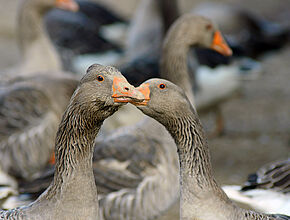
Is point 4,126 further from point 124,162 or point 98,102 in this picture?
point 98,102

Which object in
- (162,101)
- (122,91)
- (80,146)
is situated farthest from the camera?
(162,101)

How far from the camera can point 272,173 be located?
14.1 ft

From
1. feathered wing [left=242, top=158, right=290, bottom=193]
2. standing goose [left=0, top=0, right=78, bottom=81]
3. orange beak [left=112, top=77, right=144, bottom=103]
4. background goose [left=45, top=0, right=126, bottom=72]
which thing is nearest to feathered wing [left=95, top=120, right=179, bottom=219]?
feathered wing [left=242, top=158, right=290, bottom=193]

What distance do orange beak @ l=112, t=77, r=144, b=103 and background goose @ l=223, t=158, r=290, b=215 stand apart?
133cm

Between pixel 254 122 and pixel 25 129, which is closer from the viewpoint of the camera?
pixel 25 129

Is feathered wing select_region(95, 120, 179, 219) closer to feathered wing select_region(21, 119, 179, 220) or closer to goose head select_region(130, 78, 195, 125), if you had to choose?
feathered wing select_region(21, 119, 179, 220)

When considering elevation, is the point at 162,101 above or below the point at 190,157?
above

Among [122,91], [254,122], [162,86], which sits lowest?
[122,91]

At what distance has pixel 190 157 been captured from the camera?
12.5ft

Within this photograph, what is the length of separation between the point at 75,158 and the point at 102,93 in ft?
1.61

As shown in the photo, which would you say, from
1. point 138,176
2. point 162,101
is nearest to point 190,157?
point 162,101

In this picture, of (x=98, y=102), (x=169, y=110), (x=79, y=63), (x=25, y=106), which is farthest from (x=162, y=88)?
(x=79, y=63)

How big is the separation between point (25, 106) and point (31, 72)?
5.42ft

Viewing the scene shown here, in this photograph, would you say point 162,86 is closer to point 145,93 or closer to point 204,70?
point 145,93
